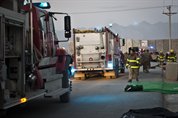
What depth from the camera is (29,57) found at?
387 inches

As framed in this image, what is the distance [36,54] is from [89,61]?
14248 mm

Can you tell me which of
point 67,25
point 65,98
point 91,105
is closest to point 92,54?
point 65,98

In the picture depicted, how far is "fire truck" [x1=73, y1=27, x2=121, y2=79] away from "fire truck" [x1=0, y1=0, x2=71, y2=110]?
460 inches

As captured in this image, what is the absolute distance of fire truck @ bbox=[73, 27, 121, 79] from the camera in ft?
81.6

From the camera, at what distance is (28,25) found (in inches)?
399

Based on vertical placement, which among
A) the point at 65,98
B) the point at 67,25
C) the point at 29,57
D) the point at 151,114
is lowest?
the point at 65,98

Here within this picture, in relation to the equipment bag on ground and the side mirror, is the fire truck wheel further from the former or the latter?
the equipment bag on ground

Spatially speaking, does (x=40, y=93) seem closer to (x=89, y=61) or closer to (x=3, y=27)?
(x=3, y=27)

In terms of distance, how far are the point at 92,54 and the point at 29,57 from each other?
15125 mm

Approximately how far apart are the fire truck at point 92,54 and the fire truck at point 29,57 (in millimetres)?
11691

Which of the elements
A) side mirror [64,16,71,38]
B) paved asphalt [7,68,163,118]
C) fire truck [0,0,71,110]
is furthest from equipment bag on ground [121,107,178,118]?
side mirror [64,16,71,38]

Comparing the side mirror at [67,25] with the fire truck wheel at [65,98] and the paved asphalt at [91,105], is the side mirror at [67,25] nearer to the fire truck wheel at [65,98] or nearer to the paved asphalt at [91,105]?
the fire truck wheel at [65,98]

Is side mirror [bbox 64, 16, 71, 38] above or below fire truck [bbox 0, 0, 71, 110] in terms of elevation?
above

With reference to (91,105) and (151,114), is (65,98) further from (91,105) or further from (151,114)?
(151,114)
